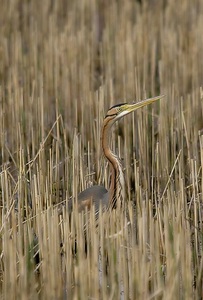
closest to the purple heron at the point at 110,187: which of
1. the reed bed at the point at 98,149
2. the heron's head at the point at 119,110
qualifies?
the heron's head at the point at 119,110

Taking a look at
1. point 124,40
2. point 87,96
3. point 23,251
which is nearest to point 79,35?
point 124,40

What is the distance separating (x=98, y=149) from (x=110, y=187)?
0.78 meters

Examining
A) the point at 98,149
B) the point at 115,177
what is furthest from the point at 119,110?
the point at 98,149

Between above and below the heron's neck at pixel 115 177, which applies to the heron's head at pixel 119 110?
above

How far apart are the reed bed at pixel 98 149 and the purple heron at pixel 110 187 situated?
15 cm

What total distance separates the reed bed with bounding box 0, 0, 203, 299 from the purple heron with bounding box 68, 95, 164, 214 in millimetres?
149

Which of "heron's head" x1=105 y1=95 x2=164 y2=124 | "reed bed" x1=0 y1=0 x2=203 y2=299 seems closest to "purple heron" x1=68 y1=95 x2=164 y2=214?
"heron's head" x1=105 y1=95 x2=164 y2=124

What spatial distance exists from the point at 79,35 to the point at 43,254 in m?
4.91

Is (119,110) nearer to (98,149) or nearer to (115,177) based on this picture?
(115,177)

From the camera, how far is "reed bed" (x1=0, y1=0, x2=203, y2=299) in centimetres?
444

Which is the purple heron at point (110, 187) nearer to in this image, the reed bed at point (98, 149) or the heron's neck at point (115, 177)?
the heron's neck at point (115, 177)

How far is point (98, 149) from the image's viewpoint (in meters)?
6.59

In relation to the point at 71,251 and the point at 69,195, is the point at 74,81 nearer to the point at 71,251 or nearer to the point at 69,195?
the point at 69,195

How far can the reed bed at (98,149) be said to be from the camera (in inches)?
175
